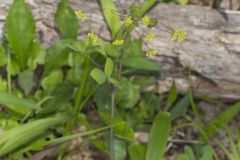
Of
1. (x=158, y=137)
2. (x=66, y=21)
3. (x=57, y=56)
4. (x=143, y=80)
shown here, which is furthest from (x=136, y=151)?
(x=66, y=21)

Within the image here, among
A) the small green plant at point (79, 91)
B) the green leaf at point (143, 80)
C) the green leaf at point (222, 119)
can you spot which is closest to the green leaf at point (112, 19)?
the small green plant at point (79, 91)

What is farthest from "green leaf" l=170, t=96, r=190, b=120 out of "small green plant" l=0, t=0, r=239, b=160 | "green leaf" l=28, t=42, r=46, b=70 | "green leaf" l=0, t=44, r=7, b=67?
"green leaf" l=0, t=44, r=7, b=67

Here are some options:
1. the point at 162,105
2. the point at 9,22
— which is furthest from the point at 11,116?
the point at 162,105

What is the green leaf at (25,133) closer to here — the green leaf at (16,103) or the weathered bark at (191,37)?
the green leaf at (16,103)

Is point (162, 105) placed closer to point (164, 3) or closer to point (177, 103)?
point (177, 103)

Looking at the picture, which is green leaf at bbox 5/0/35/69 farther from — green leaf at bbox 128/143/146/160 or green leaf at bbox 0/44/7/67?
green leaf at bbox 128/143/146/160

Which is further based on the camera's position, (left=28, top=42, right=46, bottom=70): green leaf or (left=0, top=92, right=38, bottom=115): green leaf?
(left=28, top=42, right=46, bottom=70): green leaf
